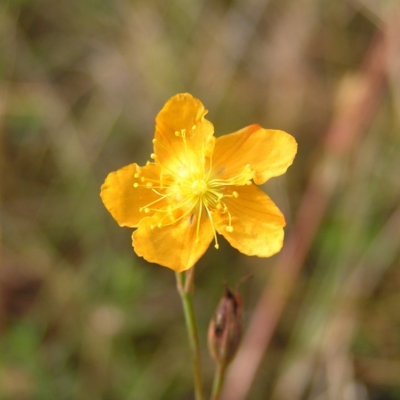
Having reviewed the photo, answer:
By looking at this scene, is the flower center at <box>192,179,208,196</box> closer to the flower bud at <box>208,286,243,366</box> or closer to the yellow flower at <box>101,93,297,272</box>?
the yellow flower at <box>101,93,297,272</box>

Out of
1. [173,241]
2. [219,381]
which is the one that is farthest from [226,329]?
[173,241]

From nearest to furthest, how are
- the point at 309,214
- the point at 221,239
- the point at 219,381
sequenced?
1. the point at 219,381
2. the point at 309,214
3. the point at 221,239

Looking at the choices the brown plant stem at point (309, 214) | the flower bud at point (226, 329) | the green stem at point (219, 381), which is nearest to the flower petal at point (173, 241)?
the flower bud at point (226, 329)

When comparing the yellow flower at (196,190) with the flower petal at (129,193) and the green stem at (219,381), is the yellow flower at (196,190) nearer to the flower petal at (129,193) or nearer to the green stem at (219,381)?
the flower petal at (129,193)

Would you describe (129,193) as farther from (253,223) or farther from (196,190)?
(253,223)

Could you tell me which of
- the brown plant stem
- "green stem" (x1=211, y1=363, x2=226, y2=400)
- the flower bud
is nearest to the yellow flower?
the flower bud

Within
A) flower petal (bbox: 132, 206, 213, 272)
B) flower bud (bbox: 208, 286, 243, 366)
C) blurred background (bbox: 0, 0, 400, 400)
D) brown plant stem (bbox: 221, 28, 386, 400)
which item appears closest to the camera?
flower petal (bbox: 132, 206, 213, 272)
